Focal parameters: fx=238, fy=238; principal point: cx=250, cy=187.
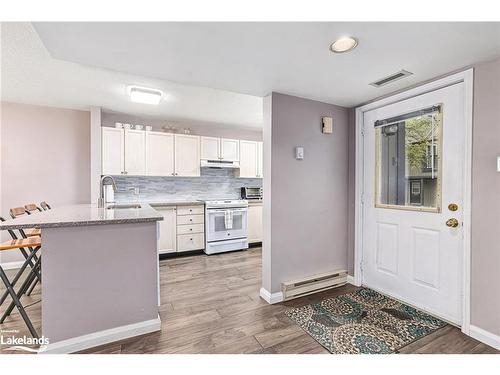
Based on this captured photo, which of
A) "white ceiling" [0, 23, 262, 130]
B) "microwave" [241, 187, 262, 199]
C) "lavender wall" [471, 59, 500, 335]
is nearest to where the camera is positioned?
"lavender wall" [471, 59, 500, 335]

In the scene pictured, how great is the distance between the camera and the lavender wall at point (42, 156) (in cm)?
336

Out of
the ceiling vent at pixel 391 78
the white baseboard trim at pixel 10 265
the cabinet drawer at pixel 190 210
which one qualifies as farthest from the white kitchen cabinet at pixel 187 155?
the ceiling vent at pixel 391 78

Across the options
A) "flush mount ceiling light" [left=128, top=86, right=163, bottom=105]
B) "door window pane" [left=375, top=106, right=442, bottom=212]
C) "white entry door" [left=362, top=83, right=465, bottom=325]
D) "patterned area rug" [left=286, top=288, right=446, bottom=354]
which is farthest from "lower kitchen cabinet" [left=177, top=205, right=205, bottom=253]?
"door window pane" [left=375, top=106, right=442, bottom=212]

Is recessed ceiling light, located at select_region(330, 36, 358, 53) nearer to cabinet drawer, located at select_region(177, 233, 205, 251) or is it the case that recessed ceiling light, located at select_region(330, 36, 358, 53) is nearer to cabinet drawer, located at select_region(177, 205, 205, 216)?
cabinet drawer, located at select_region(177, 205, 205, 216)

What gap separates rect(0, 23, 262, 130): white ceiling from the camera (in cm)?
200

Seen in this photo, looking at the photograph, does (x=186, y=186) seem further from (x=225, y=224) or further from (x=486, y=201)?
(x=486, y=201)

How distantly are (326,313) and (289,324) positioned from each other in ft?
1.35

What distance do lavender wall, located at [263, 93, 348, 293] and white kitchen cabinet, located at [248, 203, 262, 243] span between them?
6.50 feet

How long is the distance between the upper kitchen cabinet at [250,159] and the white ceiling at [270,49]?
255 centimetres

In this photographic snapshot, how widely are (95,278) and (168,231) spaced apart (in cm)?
217

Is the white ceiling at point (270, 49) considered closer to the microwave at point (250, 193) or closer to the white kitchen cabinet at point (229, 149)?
the white kitchen cabinet at point (229, 149)

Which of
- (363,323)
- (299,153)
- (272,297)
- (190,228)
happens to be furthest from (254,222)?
(363,323)
